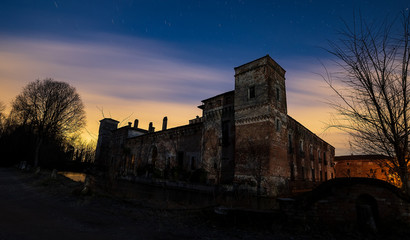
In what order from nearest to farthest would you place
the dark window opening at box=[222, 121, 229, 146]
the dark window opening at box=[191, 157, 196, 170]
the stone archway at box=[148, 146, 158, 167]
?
the dark window opening at box=[222, 121, 229, 146]
the dark window opening at box=[191, 157, 196, 170]
the stone archway at box=[148, 146, 158, 167]

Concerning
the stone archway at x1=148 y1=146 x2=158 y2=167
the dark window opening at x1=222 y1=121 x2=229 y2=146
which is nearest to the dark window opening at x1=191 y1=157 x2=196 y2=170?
the dark window opening at x1=222 y1=121 x2=229 y2=146

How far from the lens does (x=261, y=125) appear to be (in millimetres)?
15234

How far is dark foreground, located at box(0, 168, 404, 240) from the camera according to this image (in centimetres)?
443

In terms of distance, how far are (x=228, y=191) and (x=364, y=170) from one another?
29.8 meters

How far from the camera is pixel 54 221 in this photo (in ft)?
16.9

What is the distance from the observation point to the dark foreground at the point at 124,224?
4430 mm

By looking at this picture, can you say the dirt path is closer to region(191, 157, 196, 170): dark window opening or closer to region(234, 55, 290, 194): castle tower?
region(234, 55, 290, 194): castle tower

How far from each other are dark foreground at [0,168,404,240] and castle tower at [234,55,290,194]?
8.59 metres

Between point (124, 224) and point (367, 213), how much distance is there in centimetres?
645

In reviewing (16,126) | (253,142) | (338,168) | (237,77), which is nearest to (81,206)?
(253,142)

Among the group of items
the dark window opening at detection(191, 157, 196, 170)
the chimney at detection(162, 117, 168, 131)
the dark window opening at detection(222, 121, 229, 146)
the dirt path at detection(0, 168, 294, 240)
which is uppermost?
the chimney at detection(162, 117, 168, 131)

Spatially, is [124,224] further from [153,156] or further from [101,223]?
[153,156]

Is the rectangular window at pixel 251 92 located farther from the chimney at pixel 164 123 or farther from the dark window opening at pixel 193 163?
the chimney at pixel 164 123

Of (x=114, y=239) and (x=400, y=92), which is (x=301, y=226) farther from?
(x=114, y=239)
